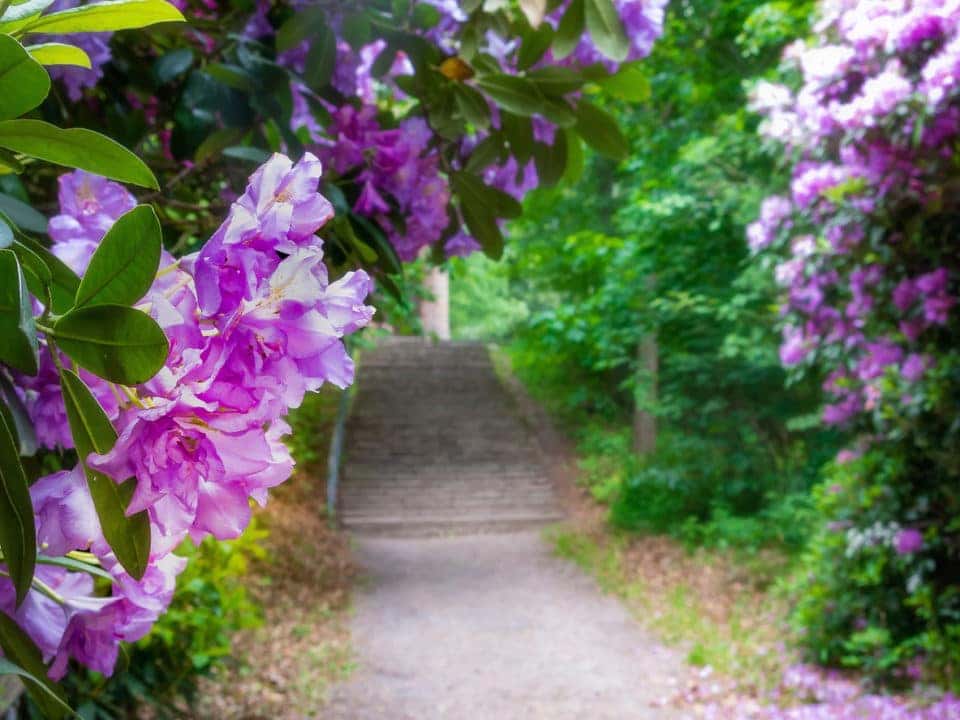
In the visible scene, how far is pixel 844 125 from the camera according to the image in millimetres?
3404

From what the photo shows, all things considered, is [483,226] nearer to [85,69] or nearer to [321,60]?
[321,60]

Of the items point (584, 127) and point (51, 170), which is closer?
point (51, 170)

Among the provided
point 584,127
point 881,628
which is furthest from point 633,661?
point 584,127

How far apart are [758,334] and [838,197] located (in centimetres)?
302

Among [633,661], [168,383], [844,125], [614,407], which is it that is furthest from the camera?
[614,407]

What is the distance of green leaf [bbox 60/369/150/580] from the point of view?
43cm

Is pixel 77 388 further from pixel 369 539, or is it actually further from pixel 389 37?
pixel 369 539

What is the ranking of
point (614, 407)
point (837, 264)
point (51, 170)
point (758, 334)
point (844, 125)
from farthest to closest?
point (614, 407) < point (758, 334) < point (837, 264) < point (844, 125) < point (51, 170)

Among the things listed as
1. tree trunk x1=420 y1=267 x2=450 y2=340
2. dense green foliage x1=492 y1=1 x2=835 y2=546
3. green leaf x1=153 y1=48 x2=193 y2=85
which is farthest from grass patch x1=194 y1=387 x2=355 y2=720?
tree trunk x1=420 y1=267 x2=450 y2=340

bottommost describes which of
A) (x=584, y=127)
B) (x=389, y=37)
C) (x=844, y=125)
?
(x=584, y=127)

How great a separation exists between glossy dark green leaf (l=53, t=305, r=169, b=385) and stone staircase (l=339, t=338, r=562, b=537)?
7973mm

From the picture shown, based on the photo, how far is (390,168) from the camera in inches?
49.8

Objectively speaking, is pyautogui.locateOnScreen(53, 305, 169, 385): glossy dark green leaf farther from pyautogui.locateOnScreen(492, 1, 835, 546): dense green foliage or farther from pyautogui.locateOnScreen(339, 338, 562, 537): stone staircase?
pyautogui.locateOnScreen(339, 338, 562, 537): stone staircase

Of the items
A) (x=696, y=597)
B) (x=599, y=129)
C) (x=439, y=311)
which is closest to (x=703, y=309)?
(x=696, y=597)
